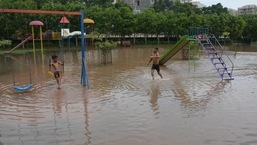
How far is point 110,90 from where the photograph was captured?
556 inches

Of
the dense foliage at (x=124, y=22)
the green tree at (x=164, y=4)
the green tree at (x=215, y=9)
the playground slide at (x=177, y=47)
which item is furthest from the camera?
the green tree at (x=164, y=4)

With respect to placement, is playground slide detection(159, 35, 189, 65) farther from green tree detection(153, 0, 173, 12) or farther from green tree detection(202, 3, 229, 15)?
green tree detection(153, 0, 173, 12)

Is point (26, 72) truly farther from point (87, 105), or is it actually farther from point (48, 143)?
point (48, 143)

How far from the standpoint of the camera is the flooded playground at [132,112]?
806 cm

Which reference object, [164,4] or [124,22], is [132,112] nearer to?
[124,22]

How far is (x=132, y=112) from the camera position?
10406 millimetres

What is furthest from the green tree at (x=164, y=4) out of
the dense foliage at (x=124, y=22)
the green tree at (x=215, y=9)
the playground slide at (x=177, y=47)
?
the playground slide at (x=177, y=47)

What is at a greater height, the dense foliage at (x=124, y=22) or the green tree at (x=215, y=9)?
the green tree at (x=215, y=9)

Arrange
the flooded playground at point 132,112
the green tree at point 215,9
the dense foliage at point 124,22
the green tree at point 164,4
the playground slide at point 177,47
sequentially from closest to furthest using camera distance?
the flooded playground at point 132,112
the playground slide at point 177,47
the dense foliage at point 124,22
the green tree at point 215,9
the green tree at point 164,4

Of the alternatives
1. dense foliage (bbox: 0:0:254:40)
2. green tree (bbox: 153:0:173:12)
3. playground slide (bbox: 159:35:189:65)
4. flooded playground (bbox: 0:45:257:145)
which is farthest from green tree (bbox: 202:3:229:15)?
flooded playground (bbox: 0:45:257:145)

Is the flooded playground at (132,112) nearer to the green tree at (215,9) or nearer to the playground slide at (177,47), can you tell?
the playground slide at (177,47)

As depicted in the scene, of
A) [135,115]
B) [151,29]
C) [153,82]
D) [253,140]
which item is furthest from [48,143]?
[151,29]

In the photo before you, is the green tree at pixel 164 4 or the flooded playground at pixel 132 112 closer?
the flooded playground at pixel 132 112

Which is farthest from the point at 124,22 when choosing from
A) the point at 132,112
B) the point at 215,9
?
the point at 215,9
